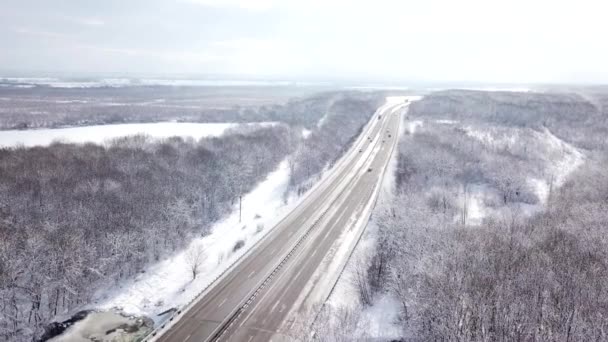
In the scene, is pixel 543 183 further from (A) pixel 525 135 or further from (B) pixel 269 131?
(B) pixel 269 131

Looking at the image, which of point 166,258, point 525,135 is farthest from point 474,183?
point 166,258

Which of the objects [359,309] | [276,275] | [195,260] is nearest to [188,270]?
[195,260]

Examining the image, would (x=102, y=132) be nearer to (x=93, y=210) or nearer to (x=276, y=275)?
(x=93, y=210)

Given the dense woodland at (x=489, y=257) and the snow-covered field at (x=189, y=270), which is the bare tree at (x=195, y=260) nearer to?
the snow-covered field at (x=189, y=270)

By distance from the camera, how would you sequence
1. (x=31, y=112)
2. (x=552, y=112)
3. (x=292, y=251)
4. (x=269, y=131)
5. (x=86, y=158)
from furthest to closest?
(x=31, y=112) → (x=552, y=112) → (x=269, y=131) → (x=86, y=158) → (x=292, y=251)

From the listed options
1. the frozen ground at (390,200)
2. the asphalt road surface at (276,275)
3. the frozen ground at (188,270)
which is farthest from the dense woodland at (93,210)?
the frozen ground at (390,200)

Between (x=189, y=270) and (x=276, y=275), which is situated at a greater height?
(x=276, y=275)
